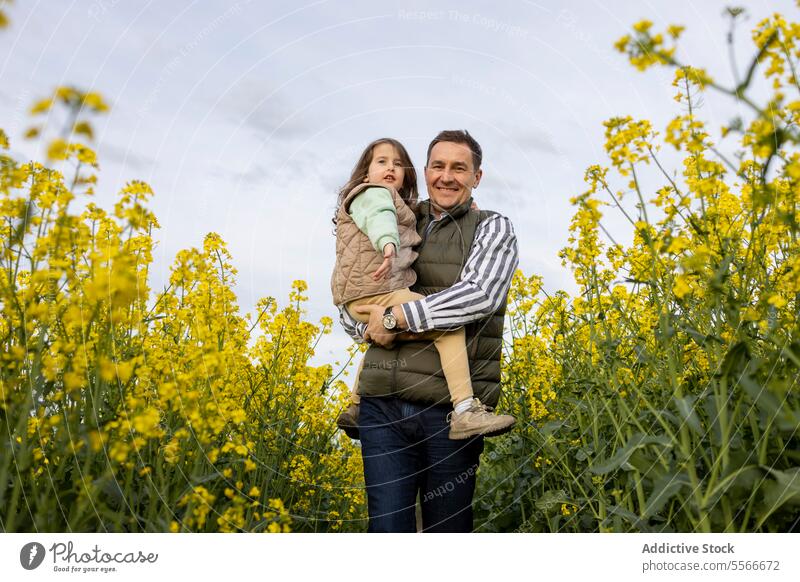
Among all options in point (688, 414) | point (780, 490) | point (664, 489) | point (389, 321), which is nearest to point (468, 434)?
point (389, 321)

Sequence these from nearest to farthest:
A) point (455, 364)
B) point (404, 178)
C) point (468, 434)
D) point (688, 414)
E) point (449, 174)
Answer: point (688, 414) < point (468, 434) < point (455, 364) < point (449, 174) < point (404, 178)

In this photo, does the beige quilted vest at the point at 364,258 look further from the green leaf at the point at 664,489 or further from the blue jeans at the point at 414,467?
the green leaf at the point at 664,489

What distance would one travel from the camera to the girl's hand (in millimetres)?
2801

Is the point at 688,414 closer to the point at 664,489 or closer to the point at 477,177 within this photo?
the point at 664,489

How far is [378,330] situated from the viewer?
281 cm

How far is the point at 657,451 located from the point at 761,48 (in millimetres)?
1284

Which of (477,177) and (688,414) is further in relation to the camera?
(477,177)

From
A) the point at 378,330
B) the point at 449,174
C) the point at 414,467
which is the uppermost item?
the point at 449,174

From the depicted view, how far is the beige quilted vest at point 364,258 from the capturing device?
2992mm

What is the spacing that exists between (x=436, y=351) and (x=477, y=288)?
1.09 ft

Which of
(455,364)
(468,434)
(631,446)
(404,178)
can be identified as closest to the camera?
(631,446)

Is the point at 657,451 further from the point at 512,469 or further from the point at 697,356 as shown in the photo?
the point at 512,469

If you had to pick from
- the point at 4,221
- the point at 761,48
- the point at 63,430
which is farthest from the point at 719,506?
the point at 4,221

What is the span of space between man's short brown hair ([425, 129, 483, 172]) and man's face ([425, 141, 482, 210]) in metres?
0.03
